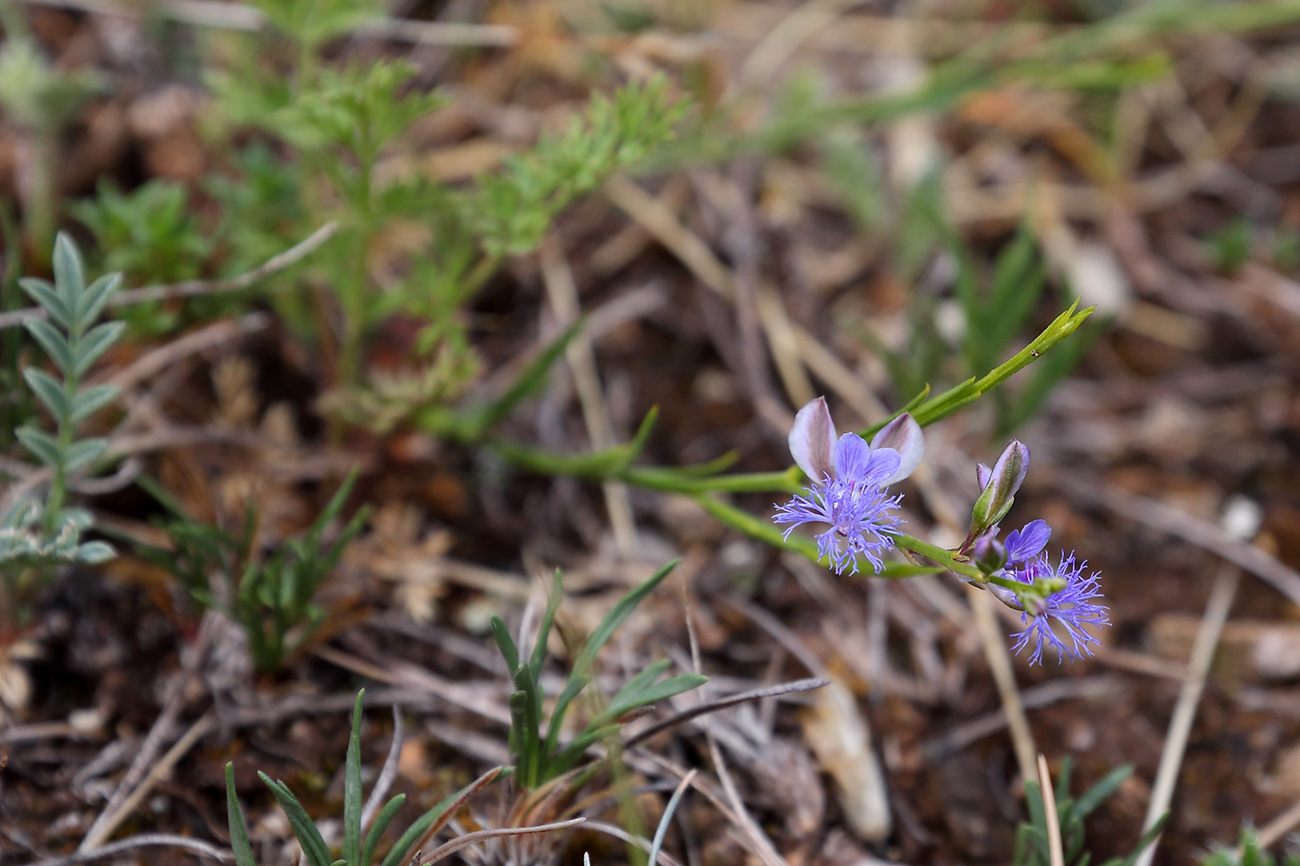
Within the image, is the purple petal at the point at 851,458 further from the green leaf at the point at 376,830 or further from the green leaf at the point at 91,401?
the green leaf at the point at 91,401

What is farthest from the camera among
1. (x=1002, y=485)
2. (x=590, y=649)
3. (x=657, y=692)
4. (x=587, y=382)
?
(x=587, y=382)

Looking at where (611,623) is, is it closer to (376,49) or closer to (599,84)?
(599,84)

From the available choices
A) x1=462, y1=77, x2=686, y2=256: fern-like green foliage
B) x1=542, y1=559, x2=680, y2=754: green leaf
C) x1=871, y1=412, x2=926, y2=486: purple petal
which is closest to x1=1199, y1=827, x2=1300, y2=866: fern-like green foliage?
x1=871, y1=412, x2=926, y2=486: purple petal

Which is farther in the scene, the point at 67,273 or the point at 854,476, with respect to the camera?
the point at 67,273

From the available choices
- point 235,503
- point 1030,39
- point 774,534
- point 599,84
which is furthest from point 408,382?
point 1030,39

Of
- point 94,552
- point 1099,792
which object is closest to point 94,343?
point 94,552

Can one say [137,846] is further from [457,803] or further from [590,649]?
[590,649]

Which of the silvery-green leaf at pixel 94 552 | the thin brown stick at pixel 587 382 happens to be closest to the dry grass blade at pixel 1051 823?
the thin brown stick at pixel 587 382
